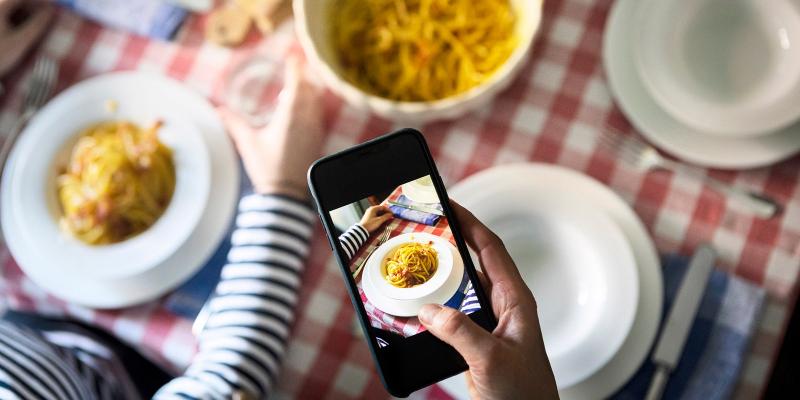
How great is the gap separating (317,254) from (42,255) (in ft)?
1.03

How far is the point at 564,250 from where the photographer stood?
24.6 inches

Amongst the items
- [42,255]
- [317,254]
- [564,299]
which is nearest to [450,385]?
[564,299]

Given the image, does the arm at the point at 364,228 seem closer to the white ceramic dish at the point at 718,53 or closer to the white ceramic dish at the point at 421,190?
the white ceramic dish at the point at 421,190

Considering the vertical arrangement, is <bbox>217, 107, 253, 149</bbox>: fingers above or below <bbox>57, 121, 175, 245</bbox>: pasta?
above

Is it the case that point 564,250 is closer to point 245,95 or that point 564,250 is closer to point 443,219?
point 443,219

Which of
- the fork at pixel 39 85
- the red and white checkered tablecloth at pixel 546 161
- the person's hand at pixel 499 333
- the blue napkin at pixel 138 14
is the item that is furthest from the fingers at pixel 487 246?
the fork at pixel 39 85

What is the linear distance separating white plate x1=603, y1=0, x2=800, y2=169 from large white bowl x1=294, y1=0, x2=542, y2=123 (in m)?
0.13

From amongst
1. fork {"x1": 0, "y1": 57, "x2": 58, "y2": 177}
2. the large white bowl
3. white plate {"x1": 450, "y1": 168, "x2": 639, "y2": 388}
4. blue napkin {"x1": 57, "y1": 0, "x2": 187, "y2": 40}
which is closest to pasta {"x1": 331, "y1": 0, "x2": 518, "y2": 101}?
the large white bowl

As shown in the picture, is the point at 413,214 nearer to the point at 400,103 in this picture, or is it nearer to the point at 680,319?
the point at 400,103

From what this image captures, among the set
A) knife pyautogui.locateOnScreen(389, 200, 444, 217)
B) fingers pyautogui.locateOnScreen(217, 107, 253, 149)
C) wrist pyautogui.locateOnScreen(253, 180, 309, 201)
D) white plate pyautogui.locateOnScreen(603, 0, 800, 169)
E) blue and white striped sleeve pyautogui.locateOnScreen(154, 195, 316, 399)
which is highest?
knife pyautogui.locateOnScreen(389, 200, 444, 217)

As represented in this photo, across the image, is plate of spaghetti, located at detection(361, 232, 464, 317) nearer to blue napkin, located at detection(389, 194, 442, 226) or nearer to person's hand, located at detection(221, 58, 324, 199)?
blue napkin, located at detection(389, 194, 442, 226)

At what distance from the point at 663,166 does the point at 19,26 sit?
2.64 ft

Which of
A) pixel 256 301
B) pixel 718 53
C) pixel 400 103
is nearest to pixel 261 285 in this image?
pixel 256 301

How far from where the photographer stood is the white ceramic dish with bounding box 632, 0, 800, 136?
671 millimetres
